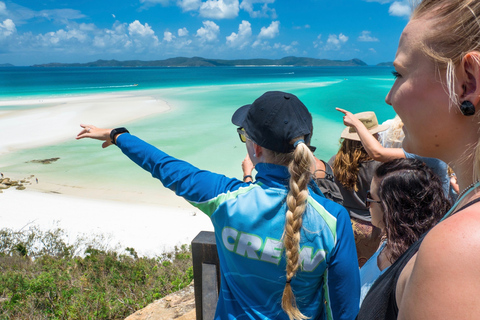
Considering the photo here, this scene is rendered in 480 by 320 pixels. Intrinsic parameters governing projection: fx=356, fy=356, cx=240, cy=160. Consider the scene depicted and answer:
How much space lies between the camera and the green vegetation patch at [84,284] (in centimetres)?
334

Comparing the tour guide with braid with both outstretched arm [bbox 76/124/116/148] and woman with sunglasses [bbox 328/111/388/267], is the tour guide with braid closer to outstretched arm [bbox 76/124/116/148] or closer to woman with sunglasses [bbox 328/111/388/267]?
outstretched arm [bbox 76/124/116/148]

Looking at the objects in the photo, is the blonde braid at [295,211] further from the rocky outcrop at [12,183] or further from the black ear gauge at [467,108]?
the rocky outcrop at [12,183]


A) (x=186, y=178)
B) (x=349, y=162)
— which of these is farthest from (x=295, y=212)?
(x=349, y=162)

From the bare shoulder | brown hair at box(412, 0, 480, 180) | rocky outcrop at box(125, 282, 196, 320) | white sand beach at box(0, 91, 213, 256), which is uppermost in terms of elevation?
brown hair at box(412, 0, 480, 180)

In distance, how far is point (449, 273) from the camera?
2.02ft

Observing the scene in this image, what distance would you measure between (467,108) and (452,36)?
17 cm

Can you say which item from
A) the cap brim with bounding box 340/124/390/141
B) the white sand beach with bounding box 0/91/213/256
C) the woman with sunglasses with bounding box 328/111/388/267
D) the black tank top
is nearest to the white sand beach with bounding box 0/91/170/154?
the white sand beach with bounding box 0/91/213/256

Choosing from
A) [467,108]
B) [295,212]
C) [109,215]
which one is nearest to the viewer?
[467,108]

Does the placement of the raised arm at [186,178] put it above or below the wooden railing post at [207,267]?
above

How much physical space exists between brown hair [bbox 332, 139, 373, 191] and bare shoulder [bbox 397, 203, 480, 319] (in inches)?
97.4

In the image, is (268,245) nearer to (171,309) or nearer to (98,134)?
(98,134)

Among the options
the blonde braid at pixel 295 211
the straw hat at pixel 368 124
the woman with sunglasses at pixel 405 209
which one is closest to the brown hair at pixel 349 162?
the straw hat at pixel 368 124

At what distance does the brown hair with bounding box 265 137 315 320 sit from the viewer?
143 centimetres

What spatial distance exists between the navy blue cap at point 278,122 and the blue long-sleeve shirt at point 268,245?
0.36ft
